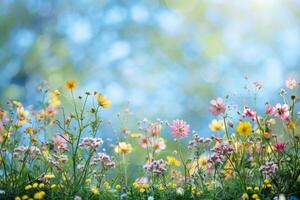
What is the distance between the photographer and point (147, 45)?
22.9 feet

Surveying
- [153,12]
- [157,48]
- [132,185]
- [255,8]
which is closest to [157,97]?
[157,48]

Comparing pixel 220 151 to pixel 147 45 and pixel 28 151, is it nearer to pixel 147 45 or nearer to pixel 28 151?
pixel 28 151

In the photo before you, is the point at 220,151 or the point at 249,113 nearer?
the point at 220,151

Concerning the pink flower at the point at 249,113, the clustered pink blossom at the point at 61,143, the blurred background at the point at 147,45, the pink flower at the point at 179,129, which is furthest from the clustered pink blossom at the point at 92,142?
the blurred background at the point at 147,45

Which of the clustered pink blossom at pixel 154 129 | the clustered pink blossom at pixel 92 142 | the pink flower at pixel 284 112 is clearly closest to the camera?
the clustered pink blossom at pixel 92 142

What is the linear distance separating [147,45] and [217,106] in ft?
14.8

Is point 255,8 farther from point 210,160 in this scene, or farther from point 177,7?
point 210,160

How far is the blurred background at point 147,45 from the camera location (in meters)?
6.46

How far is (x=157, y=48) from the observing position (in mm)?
7031

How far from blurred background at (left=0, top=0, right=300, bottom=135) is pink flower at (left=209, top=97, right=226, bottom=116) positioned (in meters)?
3.54

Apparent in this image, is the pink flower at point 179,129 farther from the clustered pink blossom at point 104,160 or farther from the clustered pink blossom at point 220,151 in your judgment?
the clustered pink blossom at point 104,160

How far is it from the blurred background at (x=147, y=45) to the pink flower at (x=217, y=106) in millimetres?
3540

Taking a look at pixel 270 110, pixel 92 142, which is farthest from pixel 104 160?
pixel 270 110

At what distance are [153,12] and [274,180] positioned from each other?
16.3ft
